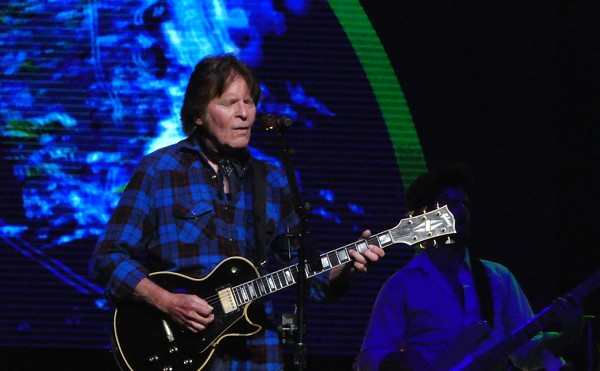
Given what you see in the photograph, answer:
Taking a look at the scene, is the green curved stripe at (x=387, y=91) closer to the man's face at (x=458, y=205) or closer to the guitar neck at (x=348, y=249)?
the man's face at (x=458, y=205)

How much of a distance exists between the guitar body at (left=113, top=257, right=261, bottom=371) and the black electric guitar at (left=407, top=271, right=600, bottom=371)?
861 millimetres

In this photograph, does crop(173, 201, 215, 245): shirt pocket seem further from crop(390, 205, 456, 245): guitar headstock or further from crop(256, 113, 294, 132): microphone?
crop(390, 205, 456, 245): guitar headstock

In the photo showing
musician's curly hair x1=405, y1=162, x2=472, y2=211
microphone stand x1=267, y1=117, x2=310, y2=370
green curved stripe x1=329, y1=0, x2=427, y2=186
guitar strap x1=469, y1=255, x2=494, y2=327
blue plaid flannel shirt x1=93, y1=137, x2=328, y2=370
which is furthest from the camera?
green curved stripe x1=329, y1=0, x2=427, y2=186

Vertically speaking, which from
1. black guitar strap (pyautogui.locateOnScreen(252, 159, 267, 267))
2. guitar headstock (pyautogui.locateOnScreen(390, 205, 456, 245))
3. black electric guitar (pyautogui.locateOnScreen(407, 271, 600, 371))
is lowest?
black electric guitar (pyautogui.locateOnScreen(407, 271, 600, 371))

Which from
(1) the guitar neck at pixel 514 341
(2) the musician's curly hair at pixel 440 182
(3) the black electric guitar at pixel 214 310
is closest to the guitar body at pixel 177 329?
(3) the black electric guitar at pixel 214 310

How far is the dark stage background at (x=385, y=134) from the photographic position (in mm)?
5434

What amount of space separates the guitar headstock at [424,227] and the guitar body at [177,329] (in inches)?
23.8

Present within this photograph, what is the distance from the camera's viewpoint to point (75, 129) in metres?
5.49

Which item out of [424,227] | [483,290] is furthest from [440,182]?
[424,227]

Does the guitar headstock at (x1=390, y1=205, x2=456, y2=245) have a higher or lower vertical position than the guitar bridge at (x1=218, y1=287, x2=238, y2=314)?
higher

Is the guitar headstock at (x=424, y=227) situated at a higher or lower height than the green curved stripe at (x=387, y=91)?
lower

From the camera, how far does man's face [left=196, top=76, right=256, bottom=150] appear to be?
13.1 feet

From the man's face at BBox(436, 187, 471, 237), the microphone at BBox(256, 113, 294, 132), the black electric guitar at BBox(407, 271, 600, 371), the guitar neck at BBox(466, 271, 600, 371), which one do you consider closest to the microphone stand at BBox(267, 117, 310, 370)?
the microphone at BBox(256, 113, 294, 132)

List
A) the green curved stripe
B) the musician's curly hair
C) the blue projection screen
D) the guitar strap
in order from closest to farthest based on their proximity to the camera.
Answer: the guitar strap → the musician's curly hair → the blue projection screen → the green curved stripe
